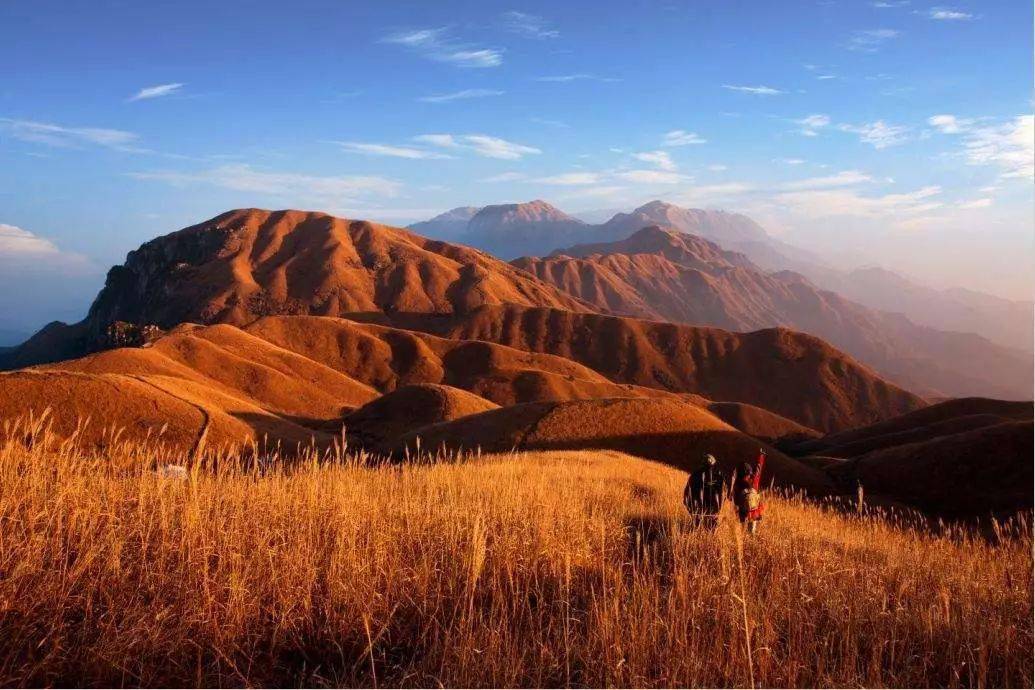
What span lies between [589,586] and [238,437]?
116ft

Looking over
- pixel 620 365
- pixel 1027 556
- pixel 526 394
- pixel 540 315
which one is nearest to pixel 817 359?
pixel 620 365

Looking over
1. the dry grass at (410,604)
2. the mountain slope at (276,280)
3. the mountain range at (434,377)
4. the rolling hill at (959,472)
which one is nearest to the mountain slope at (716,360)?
the mountain range at (434,377)

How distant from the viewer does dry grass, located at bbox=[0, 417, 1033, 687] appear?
4215 mm

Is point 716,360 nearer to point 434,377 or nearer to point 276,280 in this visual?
point 434,377

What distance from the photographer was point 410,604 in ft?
16.4

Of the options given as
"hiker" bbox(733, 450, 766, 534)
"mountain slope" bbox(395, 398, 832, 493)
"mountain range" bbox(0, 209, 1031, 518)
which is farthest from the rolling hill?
"hiker" bbox(733, 450, 766, 534)

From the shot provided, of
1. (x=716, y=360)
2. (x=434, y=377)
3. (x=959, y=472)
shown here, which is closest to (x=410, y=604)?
(x=959, y=472)

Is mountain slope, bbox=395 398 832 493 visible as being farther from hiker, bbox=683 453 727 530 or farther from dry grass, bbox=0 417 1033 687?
dry grass, bbox=0 417 1033 687

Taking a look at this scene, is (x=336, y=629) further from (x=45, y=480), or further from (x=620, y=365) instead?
(x=620, y=365)

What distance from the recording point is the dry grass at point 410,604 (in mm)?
4215

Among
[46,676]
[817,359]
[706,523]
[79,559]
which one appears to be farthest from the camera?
[817,359]

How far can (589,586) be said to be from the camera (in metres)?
5.73

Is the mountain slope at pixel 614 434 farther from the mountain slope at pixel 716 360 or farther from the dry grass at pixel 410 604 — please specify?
the mountain slope at pixel 716 360

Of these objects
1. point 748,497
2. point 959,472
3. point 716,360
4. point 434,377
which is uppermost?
point 748,497
